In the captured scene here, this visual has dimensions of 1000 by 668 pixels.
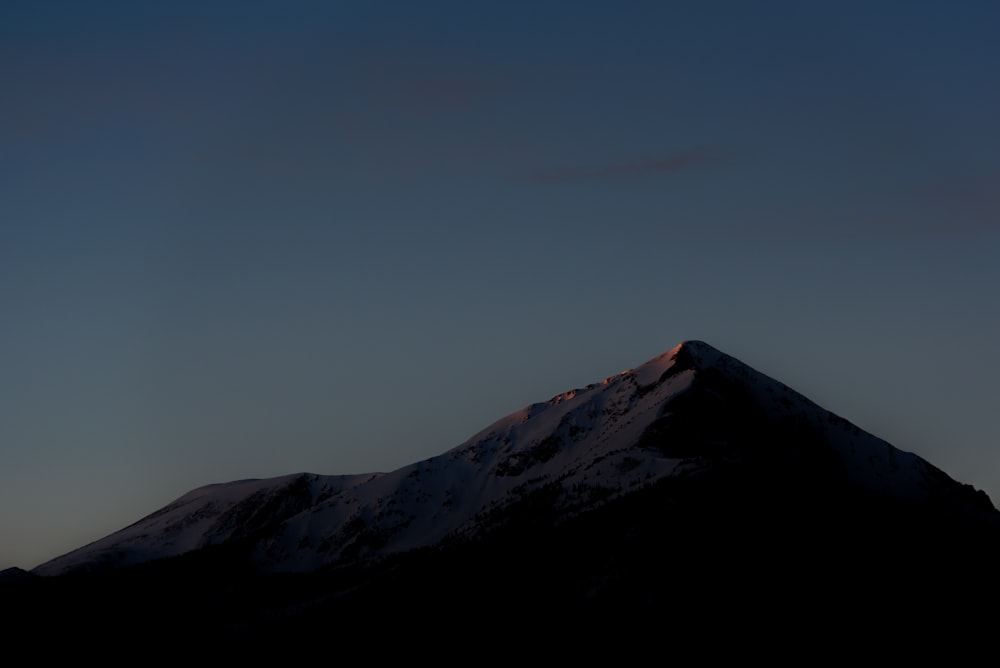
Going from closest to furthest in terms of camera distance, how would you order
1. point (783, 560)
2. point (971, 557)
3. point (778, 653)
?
point (778, 653), point (783, 560), point (971, 557)

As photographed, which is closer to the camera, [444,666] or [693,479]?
[444,666]

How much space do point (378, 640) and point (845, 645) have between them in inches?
A: 2714

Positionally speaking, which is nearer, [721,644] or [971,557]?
[721,644]

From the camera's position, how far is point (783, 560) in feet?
568

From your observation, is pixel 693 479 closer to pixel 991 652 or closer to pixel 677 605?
pixel 677 605

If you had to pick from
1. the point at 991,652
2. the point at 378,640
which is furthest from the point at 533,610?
the point at 991,652

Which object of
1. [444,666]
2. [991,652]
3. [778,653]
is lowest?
[991,652]

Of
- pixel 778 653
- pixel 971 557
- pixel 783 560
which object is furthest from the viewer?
pixel 971 557

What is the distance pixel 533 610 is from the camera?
594 ft

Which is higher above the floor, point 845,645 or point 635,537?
point 635,537

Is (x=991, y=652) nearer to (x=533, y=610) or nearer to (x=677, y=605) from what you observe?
(x=677, y=605)

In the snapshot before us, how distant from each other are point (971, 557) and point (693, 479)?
127ft

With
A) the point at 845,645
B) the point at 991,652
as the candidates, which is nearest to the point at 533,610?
the point at 845,645

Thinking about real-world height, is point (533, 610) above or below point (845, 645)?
above
